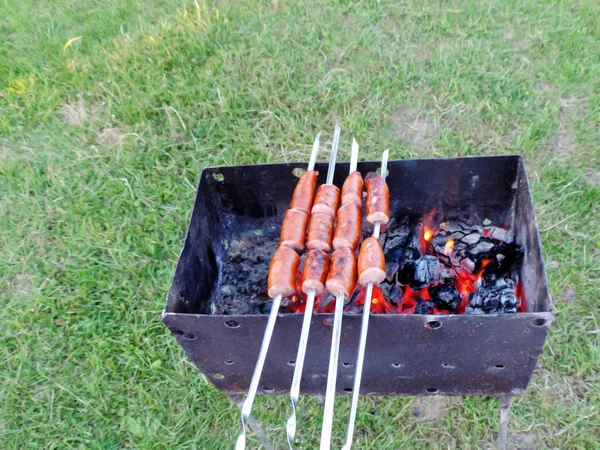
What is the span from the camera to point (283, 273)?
189cm

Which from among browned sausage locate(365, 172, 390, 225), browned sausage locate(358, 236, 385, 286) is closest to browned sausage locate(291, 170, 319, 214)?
browned sausage locate(365, 172, 390, 225)

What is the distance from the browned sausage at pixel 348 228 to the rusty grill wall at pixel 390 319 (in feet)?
1.11

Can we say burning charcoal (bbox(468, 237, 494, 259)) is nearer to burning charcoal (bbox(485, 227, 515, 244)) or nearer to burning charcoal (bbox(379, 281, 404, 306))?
burning charcoal (bbox(485, 227, 515, 244))

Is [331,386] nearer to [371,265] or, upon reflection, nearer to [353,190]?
[371,265]

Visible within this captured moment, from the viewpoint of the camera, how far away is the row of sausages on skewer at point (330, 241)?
6.05 feet

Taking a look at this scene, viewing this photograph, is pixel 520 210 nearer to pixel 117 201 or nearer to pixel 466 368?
pixel 466 368

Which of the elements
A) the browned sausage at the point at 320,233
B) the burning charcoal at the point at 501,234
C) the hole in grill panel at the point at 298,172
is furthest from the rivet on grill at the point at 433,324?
the hole in grill panel at the point at 298,172

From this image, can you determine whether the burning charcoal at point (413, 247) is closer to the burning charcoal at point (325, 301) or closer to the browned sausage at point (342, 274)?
the burning charcoal at point (325, 301)

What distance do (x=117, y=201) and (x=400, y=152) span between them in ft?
7.40

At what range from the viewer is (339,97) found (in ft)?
13.3

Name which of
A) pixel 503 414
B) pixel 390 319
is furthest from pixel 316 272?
pixel 503 414

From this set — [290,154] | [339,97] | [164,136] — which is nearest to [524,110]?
[339,97]

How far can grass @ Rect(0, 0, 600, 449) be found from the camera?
2.74m

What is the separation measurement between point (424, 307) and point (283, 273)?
0.72 m
